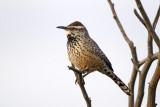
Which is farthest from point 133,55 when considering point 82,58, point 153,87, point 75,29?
point 75,29

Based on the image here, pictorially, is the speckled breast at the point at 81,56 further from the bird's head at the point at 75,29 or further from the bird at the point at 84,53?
the bird's head at the point at 75,29

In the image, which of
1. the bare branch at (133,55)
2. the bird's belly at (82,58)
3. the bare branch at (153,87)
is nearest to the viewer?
the bare branch at (153,87)

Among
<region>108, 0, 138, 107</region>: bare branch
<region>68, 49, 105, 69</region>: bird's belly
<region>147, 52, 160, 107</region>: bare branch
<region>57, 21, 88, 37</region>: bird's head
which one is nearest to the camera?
<region>147, 52, 160, 107</region>: bare branch

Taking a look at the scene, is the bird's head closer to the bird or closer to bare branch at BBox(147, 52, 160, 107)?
the bird

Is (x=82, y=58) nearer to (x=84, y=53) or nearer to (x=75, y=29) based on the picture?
(x=84, y=53)

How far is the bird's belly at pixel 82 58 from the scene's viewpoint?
598cm

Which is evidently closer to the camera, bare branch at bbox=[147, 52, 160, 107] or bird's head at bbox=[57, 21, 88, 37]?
bare branch at bbox=[147, 52, 160, 107]

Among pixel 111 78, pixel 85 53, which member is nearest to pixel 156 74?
pixel 85 53

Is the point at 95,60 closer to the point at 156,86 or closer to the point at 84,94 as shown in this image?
the point at 84,94

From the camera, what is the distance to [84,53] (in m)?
6.06

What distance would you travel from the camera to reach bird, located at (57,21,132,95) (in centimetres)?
602

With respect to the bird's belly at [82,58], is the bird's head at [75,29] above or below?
above

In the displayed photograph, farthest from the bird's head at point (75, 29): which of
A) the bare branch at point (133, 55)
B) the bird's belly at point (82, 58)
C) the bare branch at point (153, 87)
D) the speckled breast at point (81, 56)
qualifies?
the bare branch at point (153, 87)

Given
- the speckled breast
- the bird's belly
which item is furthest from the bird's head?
the bird's belly
